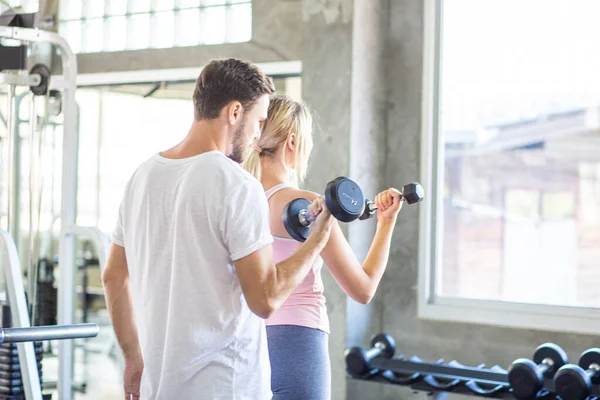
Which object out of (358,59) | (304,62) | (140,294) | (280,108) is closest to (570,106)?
(358,59)

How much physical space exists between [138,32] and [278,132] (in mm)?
2754

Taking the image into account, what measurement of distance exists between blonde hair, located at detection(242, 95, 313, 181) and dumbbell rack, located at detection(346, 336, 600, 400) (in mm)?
1417

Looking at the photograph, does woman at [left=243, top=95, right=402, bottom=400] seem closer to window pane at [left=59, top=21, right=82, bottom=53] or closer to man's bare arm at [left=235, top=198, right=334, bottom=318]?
man's bare arm at [left=235, top=198, right=334, bottom=318]

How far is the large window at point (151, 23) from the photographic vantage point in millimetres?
4117

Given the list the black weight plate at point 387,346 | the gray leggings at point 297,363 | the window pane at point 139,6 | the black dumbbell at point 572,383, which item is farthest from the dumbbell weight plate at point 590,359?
the window pane at point 139,6

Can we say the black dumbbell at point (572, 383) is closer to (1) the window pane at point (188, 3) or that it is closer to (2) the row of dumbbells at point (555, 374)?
(2) the row of dumbbells at point (555, 374)

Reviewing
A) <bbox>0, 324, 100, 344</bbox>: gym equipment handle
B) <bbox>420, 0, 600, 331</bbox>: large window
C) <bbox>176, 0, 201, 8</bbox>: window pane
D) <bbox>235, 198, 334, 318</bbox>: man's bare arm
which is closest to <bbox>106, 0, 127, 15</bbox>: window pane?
<bbox>176, 0, 201, 8</bbox>: window pane

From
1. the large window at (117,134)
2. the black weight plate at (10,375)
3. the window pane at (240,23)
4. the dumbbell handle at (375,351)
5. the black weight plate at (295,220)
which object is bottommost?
the black weight plate at (10,375)

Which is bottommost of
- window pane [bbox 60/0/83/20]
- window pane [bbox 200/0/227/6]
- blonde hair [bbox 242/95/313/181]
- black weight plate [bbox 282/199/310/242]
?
black weight plate [bbox 282/199/310/242]

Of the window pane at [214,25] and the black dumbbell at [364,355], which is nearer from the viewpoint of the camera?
the black dumbbell at [364,355]

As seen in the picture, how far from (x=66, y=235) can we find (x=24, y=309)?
0.38 m

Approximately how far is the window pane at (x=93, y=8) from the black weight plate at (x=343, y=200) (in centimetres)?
333

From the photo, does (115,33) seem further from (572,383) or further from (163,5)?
(572,383)

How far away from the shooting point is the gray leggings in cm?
178
